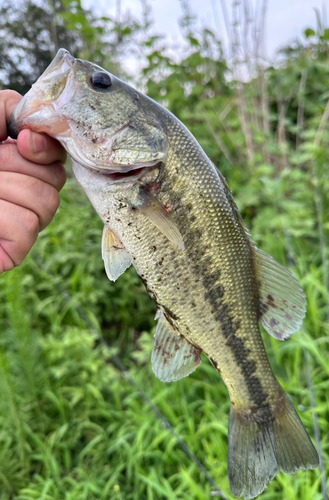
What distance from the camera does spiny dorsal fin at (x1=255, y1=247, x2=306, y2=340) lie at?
1147mm

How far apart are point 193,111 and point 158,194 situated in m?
3.56

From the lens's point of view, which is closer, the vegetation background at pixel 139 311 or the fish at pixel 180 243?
the fish at pixel 180 243

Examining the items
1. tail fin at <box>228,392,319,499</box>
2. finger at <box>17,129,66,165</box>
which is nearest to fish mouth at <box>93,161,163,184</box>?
finger at <box>17,129,66,165</box>

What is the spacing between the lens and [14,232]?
1.12 m

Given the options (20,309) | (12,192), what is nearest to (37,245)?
(20,309)

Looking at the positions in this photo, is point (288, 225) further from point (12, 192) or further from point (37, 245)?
point (12, 192)

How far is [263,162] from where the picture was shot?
4.05 meters

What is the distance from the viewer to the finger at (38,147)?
1.03 m

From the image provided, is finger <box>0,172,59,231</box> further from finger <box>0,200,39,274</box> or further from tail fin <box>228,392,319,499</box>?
tail fin <box>228,392,319,499</box>

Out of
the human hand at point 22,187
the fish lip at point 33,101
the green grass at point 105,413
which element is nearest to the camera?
the fish lip at point 33,101

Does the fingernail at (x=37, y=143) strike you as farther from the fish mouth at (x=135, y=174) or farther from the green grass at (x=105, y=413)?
the green grass at (x=105, y=413)

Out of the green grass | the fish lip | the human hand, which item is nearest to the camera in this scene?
the fish lip

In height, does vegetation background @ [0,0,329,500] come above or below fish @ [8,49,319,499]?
below

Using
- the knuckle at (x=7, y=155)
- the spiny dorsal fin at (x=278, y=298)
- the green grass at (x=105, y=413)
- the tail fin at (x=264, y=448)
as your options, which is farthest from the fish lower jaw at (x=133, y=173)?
the green grass at (x=105, y=413)
